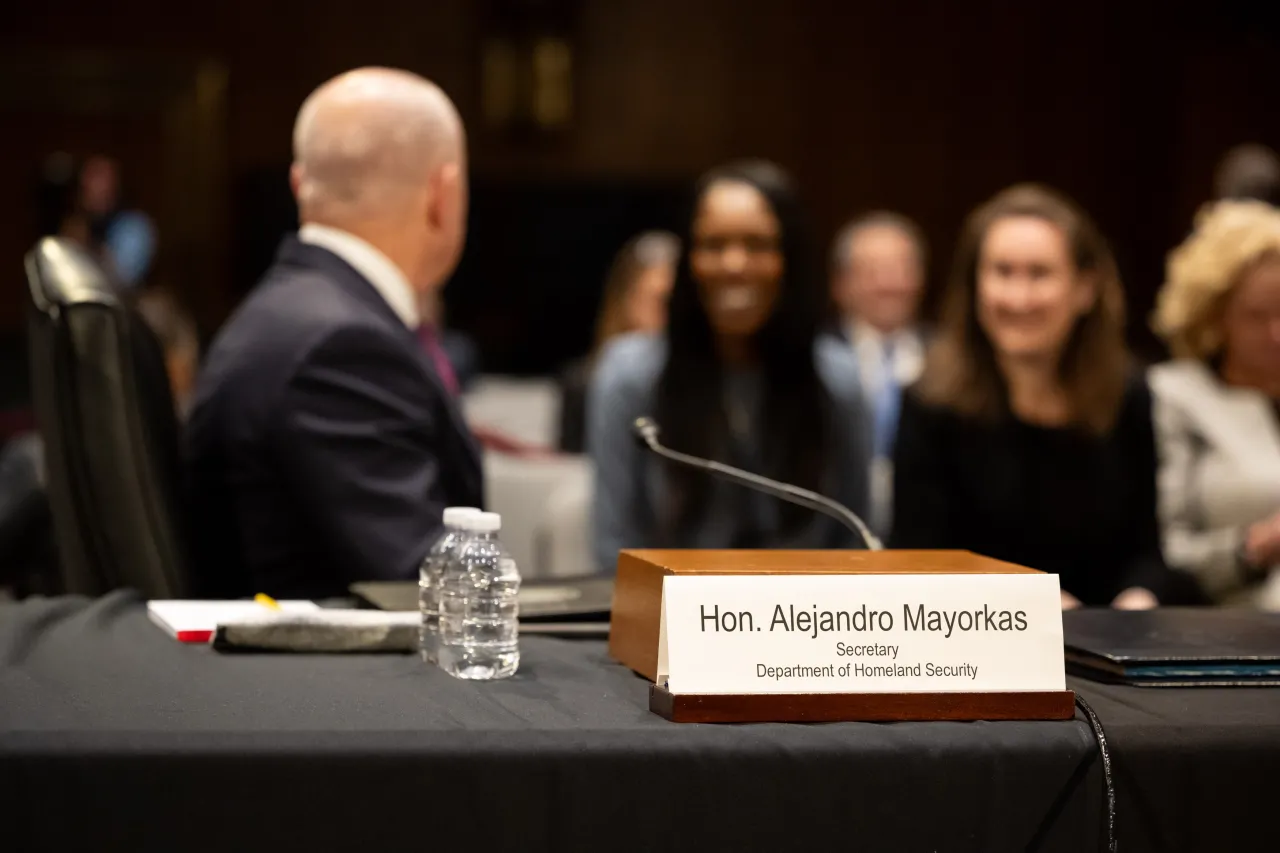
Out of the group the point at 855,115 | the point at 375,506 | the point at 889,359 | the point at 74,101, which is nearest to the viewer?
the point at 375,506

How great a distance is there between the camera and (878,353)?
559 cm

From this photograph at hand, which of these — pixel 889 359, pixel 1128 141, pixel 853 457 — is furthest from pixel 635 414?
pixel 1128 141

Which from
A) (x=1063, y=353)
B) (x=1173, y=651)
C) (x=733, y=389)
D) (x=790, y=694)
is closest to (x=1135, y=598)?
(x=1063, y=353)

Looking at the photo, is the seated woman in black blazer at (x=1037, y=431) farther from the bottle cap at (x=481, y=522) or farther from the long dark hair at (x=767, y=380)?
the bottle cap at (x=481, y=522)

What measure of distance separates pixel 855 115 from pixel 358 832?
9063 millimetres

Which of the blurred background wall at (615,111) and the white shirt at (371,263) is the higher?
the blurred background wall at (615,111)

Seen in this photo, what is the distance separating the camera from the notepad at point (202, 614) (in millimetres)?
1528

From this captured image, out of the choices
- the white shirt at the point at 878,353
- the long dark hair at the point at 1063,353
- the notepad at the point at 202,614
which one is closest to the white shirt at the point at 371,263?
the notepad at the point at 202,614

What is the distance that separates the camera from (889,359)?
5574 millimetres

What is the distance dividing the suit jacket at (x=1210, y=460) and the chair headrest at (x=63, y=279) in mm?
1931

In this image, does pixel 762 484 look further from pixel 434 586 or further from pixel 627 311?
pixel 627 311

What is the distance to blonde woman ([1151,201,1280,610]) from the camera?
2.99 metres

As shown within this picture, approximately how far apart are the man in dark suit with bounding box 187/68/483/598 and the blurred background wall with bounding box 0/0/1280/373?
723 centimetres

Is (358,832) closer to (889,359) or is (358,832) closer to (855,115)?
(889,359)
